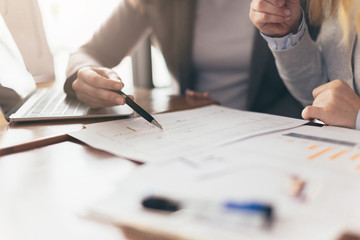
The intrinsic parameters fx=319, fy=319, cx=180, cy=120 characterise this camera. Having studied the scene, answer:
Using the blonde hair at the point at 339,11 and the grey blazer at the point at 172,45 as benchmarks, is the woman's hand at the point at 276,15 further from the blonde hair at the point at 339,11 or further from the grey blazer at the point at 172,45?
the grey blazer at the point at 172,45

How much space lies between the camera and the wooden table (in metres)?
0.25

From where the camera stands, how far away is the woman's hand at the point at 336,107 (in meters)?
0.53

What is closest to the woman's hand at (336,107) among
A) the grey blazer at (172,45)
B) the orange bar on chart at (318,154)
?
the orange bar on chart at (318,154)

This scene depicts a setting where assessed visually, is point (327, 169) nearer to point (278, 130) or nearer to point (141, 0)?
point (278, 130)

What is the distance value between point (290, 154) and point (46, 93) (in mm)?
673

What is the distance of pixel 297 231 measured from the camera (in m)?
0.23

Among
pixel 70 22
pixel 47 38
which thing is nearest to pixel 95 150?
pixel 47 38

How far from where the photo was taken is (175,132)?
0.49 metres

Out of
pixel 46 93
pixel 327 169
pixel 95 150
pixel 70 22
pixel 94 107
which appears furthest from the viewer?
pixel 70 22

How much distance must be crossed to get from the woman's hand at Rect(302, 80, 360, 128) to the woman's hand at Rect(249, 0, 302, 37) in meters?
0.17

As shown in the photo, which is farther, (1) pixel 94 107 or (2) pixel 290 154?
(1) pixel 94 107

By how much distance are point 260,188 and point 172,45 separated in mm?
841

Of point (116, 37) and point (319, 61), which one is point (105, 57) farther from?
point (319, 61)

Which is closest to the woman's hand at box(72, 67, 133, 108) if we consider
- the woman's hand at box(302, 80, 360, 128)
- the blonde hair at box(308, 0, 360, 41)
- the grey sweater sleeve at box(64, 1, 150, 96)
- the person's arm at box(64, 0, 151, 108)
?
the person's arm at box(64, 0, 151, 108)
